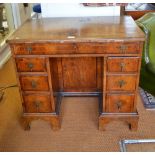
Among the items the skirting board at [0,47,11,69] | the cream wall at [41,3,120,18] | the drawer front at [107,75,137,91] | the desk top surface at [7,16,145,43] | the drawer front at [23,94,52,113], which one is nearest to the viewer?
the desk top surface at [7,16,145,43]

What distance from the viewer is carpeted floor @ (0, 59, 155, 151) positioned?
4.77 ft

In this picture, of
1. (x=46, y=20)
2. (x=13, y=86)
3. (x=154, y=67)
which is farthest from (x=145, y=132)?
(x=13, y=86)

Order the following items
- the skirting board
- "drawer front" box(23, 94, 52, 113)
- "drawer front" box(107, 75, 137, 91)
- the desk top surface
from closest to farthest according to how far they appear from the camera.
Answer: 1. the desk top surface
2. "drawer front" box(107, 75, 137, 91)
3. "drawer front" box(23, 94, 52, 113)
4. the skirting board

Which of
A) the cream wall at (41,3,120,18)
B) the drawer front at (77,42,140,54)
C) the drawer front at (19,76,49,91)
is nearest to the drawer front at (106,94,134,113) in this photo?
the drawer front at (77,42,140,54)

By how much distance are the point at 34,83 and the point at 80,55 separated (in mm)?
359

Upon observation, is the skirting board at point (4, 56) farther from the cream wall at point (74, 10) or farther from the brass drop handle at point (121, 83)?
the brass drop handle at point (121, 83)

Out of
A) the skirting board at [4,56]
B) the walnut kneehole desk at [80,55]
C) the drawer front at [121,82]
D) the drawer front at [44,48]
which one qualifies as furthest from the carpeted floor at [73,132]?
the skirting board at [4,56]

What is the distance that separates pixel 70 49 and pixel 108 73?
0.93 ft

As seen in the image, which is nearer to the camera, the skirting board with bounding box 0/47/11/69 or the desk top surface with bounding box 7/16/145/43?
the desk top surface with bounding box 7/16/145/43

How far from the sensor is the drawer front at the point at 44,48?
1.23 meters

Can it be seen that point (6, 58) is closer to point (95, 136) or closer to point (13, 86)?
point (13, 86)

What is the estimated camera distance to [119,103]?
1.44 metres

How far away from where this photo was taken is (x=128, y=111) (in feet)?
4.84

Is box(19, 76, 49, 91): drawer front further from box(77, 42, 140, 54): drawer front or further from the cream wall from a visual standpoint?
the cream wall
